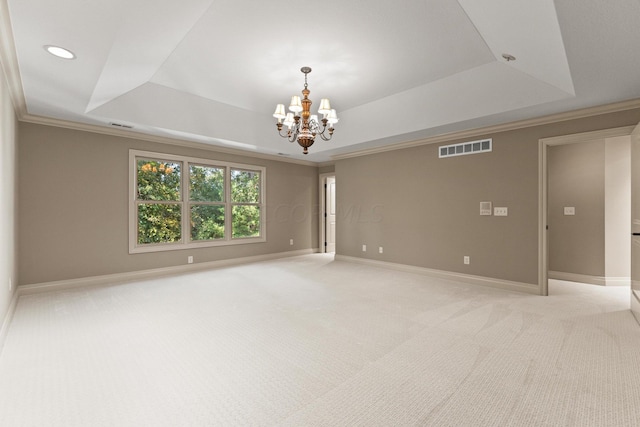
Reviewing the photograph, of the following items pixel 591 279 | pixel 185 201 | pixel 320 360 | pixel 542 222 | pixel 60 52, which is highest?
pixel 60 52

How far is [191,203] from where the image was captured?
5883mm

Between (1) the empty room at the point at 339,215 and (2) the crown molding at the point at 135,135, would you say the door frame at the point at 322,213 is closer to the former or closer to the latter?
(1) the empty room at the point at 339,215

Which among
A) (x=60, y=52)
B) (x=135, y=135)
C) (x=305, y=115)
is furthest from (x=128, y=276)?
(x=305, y=115)

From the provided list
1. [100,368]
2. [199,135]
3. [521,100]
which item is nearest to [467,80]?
[521,100]

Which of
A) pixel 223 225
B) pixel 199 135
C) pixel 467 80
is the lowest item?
pixel 223 225

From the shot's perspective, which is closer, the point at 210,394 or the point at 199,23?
the point at 210,394

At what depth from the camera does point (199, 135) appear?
5.20 m

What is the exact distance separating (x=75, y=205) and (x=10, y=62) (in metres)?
2.38

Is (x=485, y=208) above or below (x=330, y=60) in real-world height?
below

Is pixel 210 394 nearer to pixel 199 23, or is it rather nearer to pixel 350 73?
Answer: pixel 199 23

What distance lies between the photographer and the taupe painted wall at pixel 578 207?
492 centimetres

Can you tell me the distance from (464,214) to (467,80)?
2164mm

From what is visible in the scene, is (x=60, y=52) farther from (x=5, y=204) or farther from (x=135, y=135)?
(x=135, y=135)

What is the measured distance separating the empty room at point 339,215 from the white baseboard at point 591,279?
→ 0.10 ft
